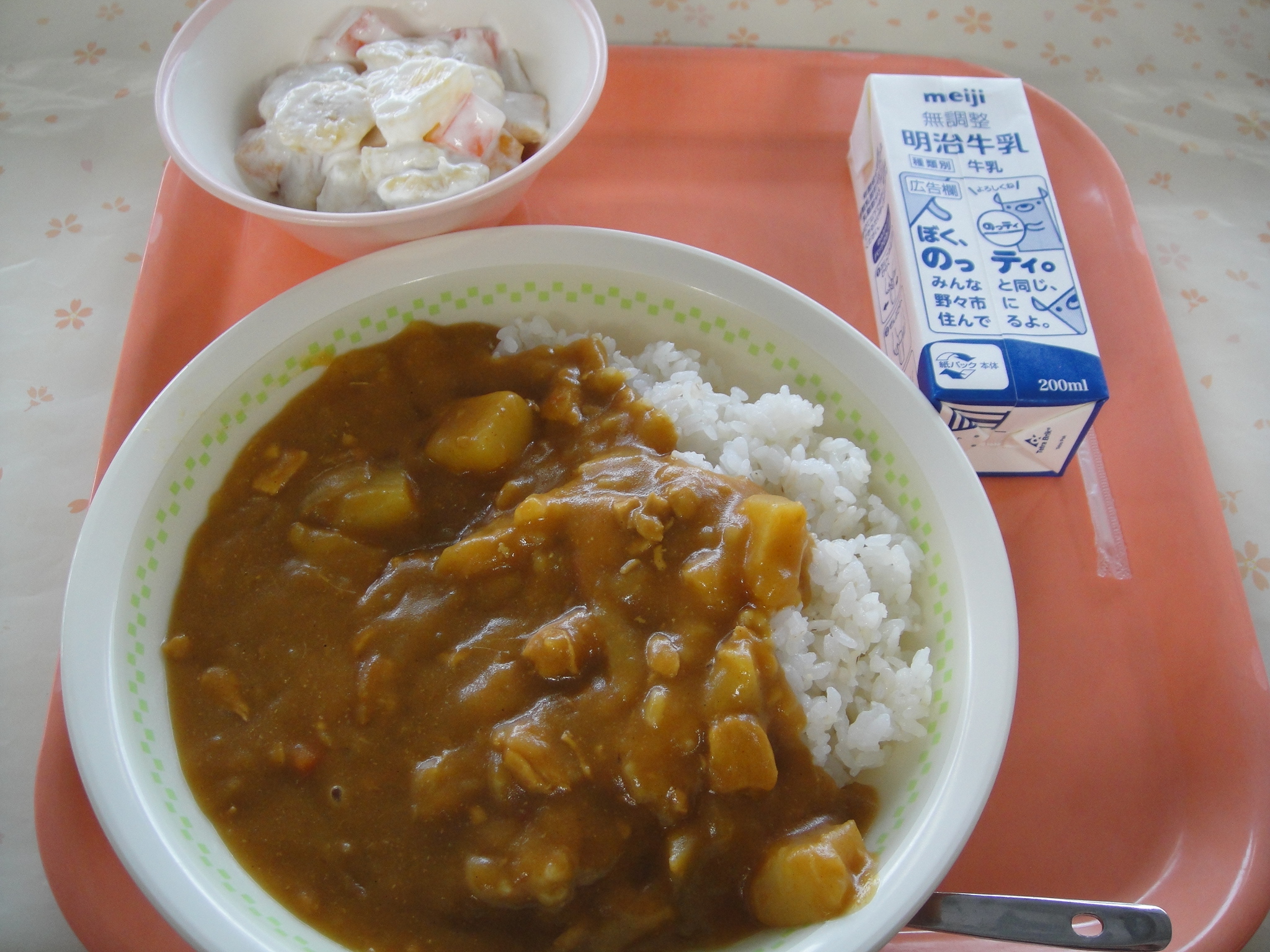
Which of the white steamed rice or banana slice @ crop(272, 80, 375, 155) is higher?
banana slice @ crop(272, 80, 375, 155)

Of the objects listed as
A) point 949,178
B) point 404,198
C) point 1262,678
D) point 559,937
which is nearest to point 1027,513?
point 1262,678

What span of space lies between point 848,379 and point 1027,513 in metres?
0.65

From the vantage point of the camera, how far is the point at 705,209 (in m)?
2.74

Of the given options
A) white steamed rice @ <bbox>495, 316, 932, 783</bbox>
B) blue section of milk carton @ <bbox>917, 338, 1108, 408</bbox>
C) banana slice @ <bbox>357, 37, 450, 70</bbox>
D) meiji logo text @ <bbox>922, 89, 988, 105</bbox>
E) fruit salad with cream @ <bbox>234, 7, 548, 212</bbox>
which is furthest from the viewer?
meiji logo text @ <bbox>922, 89, 988, 105</bbox>

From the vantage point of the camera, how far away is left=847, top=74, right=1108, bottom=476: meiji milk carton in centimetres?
209

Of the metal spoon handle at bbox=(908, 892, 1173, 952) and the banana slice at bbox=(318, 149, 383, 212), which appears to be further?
the banana slice at bbox=(318, 149, 383, 212)

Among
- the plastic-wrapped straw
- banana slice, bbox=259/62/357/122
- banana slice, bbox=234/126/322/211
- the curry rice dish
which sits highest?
banana slice, bbox=259/62/357/122

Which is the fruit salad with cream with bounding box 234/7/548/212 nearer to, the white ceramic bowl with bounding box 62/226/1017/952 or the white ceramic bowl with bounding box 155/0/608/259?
the white ceramic bowl with bounding box 155/0/608/259

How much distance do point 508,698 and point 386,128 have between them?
4.72 feet

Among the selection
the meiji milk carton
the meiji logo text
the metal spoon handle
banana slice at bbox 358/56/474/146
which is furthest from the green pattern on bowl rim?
the meiji logo text

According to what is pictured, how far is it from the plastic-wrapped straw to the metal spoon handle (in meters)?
0.90

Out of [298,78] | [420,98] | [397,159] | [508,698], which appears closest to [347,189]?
[397,159]

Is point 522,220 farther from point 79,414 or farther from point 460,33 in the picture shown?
point 79,414

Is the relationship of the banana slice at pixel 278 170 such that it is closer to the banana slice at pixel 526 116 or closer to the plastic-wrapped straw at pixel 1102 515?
the banana slice at pixel 526 116
